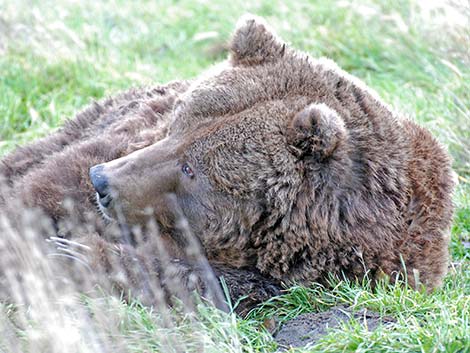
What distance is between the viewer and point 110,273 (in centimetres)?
411

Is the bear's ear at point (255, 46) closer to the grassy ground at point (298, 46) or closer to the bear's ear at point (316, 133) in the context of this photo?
the bear's ear at point (316, 133)

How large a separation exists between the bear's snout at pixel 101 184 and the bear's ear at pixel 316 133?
37.3 inches

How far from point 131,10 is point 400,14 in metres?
3.56

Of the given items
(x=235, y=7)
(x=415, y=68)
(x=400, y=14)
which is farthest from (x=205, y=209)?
(x=235, y=7)

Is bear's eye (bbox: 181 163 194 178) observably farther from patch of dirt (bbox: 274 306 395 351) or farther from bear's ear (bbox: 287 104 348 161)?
patch of dirt (bbox: 274 306 395 351)

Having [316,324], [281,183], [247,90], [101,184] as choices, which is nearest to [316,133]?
[281,183]

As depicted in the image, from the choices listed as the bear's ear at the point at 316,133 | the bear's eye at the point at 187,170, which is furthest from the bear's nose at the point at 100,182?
the bear's ear at the point at 316,133

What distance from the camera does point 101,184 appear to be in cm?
427

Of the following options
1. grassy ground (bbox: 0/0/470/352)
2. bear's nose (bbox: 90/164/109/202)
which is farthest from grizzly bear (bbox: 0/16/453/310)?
grassy ground (bbox: 0/0/470/352)

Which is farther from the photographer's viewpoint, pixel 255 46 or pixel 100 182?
pixel 255 46

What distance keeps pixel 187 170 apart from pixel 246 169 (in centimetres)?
35

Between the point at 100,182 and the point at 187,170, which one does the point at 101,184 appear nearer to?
the point at 100,182

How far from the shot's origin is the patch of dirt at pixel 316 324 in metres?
3.76

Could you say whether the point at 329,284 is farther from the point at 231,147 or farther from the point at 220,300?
the point at 231,147
